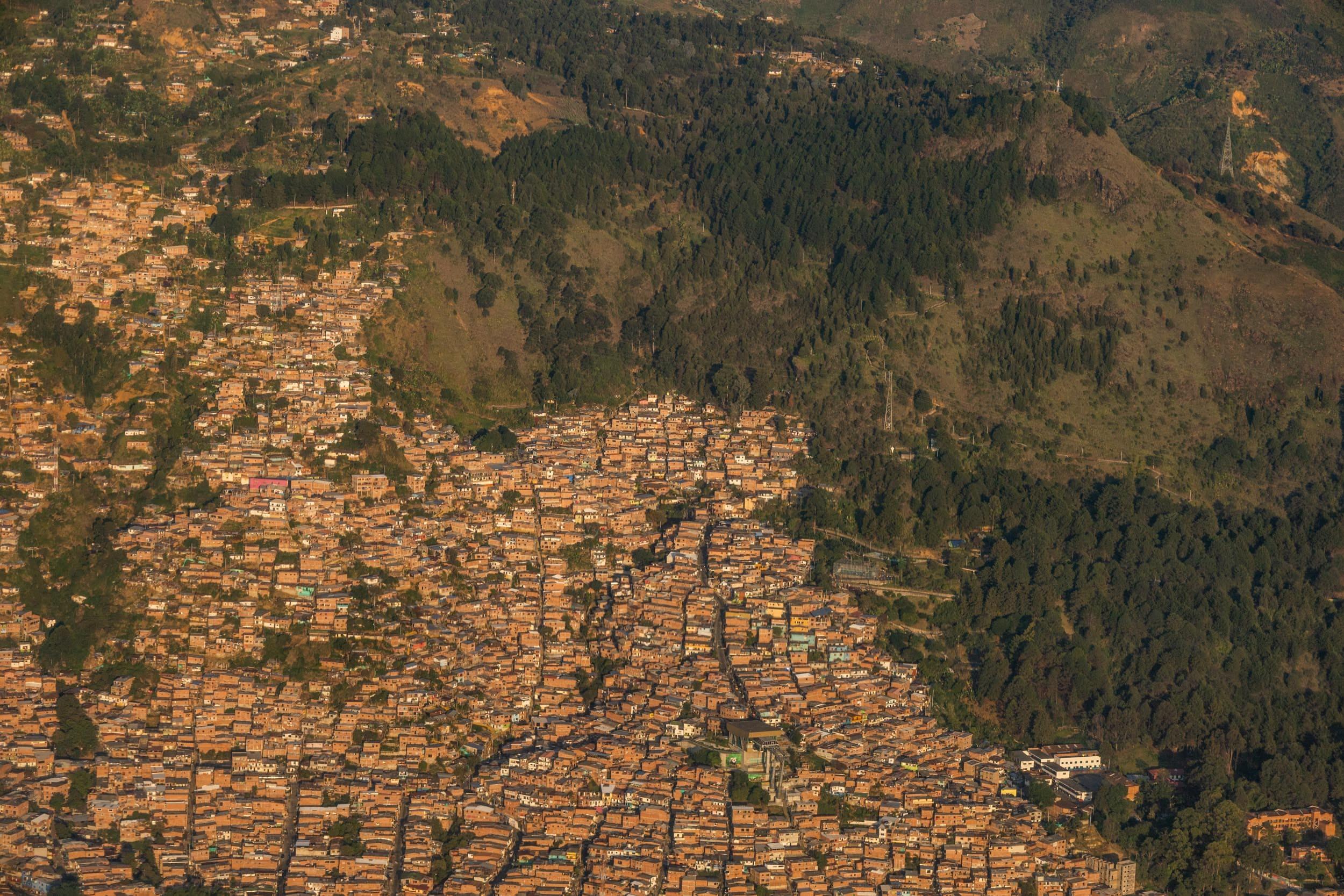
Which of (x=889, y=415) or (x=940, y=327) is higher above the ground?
(x=940, y=327)

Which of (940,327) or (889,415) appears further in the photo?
(940,327)

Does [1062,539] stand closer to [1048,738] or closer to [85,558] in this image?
[1048,738]

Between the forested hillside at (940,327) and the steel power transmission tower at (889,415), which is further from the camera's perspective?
the steel power transmission tower at (889,415)

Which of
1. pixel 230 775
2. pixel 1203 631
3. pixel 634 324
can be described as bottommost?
pixel 230 775

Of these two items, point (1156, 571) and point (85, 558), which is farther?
point (1156, 571)

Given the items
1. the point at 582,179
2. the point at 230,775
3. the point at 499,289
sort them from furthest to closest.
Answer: the point at 582,179 < the point at 499,289 < the point at 230,775

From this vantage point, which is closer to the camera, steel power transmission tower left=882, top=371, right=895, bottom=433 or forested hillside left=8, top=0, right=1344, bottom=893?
forested hillside left=8, top=0, right=1344, bottom=893

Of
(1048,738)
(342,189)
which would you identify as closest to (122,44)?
(342,189)

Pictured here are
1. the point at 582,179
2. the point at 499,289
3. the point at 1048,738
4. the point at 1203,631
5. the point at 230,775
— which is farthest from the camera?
the point at 582,179

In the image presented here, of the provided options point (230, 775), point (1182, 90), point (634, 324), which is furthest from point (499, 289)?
point (1182, 90)

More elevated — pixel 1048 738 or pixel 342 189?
pixel 342 189
